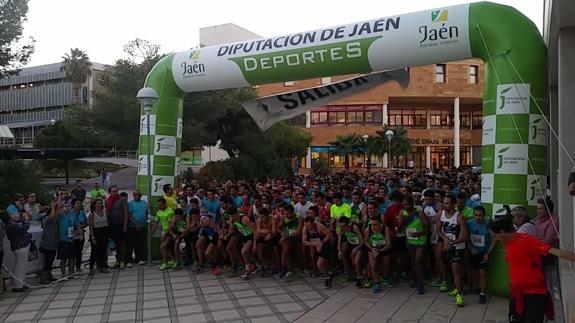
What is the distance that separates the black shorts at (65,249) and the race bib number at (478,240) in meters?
6.81

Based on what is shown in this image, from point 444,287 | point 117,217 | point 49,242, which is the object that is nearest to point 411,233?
point 444,287

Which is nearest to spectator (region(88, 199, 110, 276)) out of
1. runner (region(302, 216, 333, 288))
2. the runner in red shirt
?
runner (region(302, 216, 333, 288))

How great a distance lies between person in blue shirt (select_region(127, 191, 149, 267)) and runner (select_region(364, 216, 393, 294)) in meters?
4.80

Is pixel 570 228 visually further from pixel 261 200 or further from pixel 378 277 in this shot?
pixel 261 200

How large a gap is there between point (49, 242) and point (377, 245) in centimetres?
567

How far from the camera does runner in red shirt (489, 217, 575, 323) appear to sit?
4.45 m

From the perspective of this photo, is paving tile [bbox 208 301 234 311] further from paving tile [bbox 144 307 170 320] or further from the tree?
the tree

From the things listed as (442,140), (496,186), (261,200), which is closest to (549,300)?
(496,186)

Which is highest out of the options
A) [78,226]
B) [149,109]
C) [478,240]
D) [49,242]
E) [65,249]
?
[149,109]

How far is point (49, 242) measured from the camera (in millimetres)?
8727

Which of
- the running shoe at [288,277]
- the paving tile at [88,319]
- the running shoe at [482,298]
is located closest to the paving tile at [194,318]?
the paving tile at [88,319]

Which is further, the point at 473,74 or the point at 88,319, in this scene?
the point at 473,74

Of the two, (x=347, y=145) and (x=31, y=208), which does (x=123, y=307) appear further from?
(x=347, y=145)

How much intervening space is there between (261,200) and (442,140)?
4312 centimetres
